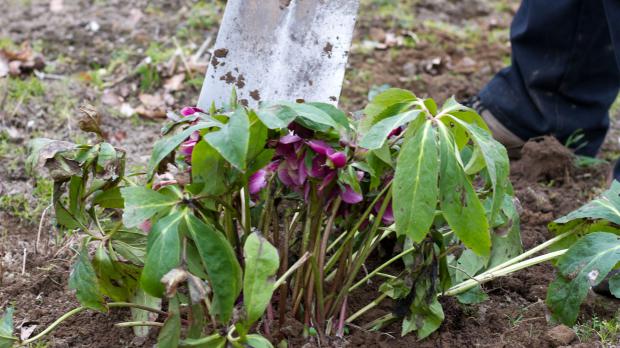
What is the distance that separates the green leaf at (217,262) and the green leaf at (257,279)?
0.17 feet

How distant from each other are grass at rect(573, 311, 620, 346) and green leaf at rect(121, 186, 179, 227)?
1.12 metres

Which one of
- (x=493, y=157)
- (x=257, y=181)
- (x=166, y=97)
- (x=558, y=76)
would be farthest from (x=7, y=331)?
(x=558, y=76)

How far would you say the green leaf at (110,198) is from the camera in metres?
1.85

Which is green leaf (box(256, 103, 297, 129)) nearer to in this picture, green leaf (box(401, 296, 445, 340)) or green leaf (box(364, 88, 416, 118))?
green leaf (box(364, 88, 416, 118))

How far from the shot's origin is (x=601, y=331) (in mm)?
2047

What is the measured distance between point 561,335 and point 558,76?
1.64 m

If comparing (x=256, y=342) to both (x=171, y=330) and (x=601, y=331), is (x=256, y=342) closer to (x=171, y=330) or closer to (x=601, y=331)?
(x=171, y=330)

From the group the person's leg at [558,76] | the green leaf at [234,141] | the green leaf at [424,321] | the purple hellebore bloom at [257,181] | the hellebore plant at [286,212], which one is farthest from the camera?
the person's leg at [558,76]

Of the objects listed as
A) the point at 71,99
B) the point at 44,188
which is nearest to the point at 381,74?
the point at 71,99

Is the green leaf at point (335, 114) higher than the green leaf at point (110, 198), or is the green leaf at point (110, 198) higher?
the green leaf at point (335, 114)

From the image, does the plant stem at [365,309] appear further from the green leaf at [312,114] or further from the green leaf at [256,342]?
the green leaf at [312,114]

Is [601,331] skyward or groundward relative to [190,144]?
groundward

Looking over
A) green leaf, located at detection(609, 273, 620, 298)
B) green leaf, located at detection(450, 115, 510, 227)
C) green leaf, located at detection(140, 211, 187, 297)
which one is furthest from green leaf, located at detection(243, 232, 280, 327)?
green leaf, located at detection(609, 273, 620, 298)

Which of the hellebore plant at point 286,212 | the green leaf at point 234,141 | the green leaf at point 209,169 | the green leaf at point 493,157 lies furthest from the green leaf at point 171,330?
the green leaf at point 493,157
